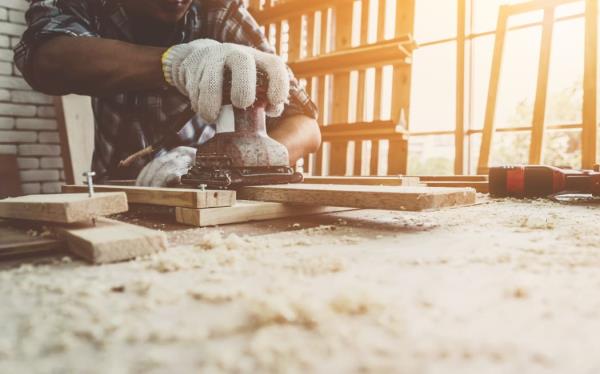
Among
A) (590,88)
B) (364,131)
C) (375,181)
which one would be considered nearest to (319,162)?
(364,131)

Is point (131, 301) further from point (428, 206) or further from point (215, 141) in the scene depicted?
point (215, 141)

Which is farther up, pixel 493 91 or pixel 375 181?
pixel 493 91

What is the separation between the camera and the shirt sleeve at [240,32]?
2496mm

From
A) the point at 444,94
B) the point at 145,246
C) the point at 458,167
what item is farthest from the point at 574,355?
the point at 444,94

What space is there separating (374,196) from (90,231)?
0.66m

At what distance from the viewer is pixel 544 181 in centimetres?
194

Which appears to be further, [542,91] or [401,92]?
[401,92]

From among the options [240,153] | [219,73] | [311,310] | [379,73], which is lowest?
[311,310]

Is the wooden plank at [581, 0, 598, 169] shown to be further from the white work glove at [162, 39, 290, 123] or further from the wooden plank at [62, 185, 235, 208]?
the wooden plank at [62, 185, 235, 208]

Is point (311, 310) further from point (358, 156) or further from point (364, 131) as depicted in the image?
point (358, 156)

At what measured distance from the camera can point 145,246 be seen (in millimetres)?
794

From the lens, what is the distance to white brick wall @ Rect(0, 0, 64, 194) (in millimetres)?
3965

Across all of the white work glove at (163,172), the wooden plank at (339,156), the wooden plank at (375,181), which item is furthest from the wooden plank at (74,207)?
the wooden plank at (339,156)

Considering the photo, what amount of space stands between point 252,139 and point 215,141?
119mm
